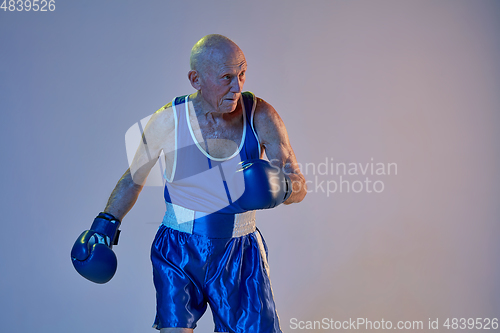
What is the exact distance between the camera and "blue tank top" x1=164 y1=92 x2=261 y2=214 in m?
1.93

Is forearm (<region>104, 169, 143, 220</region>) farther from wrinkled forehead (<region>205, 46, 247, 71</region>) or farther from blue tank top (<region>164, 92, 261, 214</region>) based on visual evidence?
wrinkled forehead (<region>205, 46, 247, 71</region>)

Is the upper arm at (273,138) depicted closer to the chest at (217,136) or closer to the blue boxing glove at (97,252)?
the chest at (217,136)

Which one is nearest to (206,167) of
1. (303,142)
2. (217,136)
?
(217,136)

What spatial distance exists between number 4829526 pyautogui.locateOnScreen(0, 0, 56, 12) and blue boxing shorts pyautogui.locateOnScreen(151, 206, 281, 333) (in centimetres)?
170

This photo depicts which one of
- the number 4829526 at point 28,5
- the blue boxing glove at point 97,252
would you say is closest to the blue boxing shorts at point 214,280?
the blue boxing glove at point 97,252

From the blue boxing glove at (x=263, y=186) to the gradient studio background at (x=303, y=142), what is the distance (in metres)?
1.57

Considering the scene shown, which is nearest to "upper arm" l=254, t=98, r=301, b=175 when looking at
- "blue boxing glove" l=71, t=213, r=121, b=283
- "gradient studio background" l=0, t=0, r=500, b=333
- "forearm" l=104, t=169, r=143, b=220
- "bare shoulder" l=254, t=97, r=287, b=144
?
"bare shoulder" l=254, t=97, r=287, b=144

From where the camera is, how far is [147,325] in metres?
3.26

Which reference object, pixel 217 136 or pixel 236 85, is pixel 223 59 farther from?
pixel 217 136

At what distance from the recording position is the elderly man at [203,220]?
1919 mm

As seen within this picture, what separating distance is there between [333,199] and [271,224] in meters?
0.40

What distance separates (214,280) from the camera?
1950 millimetres

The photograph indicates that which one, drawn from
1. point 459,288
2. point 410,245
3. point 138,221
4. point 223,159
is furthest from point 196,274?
point 459,288

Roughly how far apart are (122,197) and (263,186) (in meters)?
0.62
